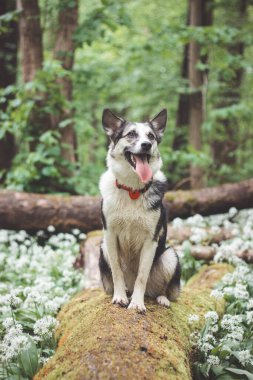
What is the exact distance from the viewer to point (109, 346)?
2.94 m

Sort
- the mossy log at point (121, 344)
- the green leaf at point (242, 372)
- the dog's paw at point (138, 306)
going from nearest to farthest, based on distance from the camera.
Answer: the mossy log at point (121, 344)
the green leaf at point (242, 372)
the dog's paw at point (138, 306)

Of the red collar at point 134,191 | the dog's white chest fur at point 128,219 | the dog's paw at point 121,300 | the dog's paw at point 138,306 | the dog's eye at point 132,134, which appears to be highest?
the dog's eye at point 132,134

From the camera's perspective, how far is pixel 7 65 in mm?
11453

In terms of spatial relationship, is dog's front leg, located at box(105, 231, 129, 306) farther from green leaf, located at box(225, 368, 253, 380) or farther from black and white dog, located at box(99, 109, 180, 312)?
green leaf, located at box(225, 368, 253, 380)

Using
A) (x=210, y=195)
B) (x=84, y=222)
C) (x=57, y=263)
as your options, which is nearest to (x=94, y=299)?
(x=57, y=263)

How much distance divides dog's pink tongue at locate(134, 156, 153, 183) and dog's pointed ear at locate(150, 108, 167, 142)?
1.99ft

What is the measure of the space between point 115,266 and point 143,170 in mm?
993

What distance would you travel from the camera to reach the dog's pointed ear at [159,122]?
15.0 ft

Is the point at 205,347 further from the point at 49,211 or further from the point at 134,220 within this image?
the point at 49,211

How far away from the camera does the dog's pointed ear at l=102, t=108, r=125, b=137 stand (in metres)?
4.36

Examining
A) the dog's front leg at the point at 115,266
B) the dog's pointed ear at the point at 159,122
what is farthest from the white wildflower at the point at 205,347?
the dog's pointed ear at the point at 159,122

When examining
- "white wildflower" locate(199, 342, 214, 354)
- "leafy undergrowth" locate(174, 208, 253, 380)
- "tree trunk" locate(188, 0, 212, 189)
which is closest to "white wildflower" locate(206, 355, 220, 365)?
"leafy undergrowth" locate(174, 208, 253, 380)

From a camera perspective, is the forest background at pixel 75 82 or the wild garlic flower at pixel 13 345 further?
the forest background at pixel 75 82

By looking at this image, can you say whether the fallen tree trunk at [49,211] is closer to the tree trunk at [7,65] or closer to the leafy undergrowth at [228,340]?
the tree trunk at [7,65]
